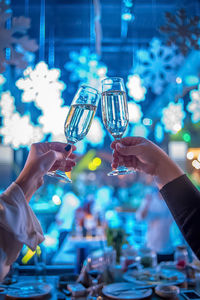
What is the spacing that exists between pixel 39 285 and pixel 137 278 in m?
0.56

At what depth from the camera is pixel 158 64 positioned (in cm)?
364

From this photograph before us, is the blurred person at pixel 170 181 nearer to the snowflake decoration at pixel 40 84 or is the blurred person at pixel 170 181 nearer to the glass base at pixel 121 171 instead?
the glass base at pixel 121 171

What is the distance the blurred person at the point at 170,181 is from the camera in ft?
3.30

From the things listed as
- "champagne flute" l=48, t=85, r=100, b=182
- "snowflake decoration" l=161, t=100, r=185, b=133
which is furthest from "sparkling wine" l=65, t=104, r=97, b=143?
"snowflake decoration" l=161, t=100, r=185, b=133

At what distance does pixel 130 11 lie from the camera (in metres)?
2.88

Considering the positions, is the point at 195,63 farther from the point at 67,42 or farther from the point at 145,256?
the point at 145,256

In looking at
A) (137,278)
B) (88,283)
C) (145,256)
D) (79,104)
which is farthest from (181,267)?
(79,104)

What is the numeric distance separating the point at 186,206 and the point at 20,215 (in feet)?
1.81

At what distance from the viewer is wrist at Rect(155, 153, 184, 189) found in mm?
1098

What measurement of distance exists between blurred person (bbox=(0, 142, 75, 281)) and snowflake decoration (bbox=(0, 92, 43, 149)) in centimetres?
177

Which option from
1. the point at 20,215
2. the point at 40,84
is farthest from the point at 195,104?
the point at 20,215

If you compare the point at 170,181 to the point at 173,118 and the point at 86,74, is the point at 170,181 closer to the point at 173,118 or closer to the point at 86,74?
the point at 173,118

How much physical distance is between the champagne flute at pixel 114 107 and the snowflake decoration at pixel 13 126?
1.74 m

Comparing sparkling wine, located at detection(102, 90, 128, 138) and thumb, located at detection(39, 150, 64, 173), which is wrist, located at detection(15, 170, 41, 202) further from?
sparkling wine, located at detection(102, 90, 128, 138)
